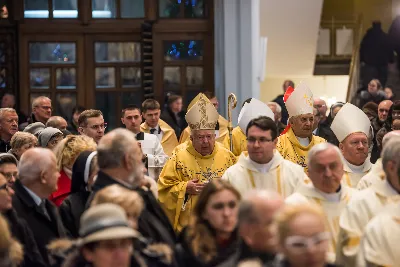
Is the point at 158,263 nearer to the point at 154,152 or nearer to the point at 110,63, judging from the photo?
the point at 154,152

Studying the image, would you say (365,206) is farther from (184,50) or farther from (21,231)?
(184,50)

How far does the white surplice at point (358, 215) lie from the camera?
720 centimetres

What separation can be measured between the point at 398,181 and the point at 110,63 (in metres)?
9.25

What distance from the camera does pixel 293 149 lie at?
1067 cm

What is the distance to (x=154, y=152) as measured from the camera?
11805 mm

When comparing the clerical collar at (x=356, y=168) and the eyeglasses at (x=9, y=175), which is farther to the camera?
the clerical collar at (x=356, y=168)

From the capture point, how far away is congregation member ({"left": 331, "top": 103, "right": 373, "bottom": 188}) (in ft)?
32.2

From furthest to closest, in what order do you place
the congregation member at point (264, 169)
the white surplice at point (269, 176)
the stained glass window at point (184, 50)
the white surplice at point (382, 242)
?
the stained glass window at point (184, 50)
the white surplice at point (269, 176)
the congregation member at point (264, 169)
the white surplice at point (382, 242)

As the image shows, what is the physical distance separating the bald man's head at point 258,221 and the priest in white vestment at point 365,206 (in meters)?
1.29

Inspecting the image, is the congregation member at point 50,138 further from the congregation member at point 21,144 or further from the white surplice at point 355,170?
the white surplice at point 355,170

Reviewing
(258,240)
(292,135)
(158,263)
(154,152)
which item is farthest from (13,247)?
(154,152)

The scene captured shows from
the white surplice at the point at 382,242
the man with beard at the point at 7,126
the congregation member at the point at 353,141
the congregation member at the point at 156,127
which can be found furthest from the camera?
the congregation member at the point at 156,127

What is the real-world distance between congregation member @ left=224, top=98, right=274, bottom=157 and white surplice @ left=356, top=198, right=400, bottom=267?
14.1 feet

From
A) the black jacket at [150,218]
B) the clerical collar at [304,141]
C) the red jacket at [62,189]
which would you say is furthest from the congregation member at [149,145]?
the black jacket at [150,218]
